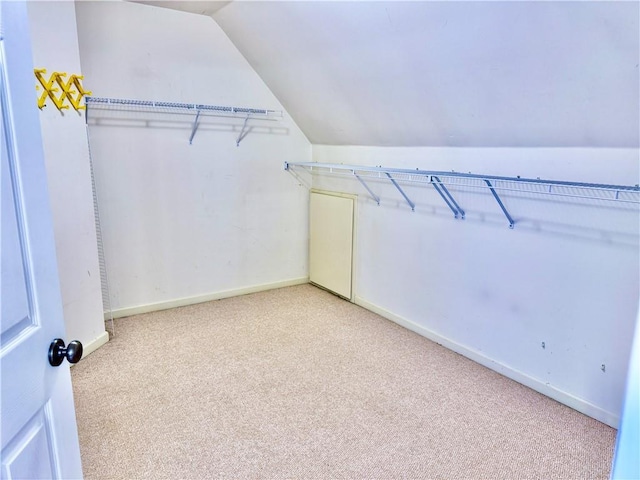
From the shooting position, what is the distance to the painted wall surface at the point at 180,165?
3016mm

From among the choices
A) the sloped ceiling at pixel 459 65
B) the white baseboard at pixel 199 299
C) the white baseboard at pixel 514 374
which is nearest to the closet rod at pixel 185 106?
the sloped ceiling at pixel 459 65

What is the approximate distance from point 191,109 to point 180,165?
0.42m

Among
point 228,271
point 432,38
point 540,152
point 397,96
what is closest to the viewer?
point 432,38

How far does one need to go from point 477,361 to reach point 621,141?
1.43 m

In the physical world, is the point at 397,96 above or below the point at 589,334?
above

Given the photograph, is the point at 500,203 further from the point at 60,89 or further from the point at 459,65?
the point at 60,89

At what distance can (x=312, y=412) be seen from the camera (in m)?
2.15

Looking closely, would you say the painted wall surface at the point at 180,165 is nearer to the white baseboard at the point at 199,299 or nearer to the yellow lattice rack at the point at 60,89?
the white baseboard at the point at 199,299

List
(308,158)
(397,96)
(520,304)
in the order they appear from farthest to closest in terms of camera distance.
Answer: (308,158)
(397,96)
(520,304)

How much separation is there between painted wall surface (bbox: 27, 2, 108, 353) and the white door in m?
1.62

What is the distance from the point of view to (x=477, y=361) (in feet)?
8.70

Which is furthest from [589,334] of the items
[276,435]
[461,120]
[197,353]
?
[197,353]

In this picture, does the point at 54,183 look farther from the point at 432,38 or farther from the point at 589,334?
the point at 589,334

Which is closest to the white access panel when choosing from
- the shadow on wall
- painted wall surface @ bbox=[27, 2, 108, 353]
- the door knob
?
the shadow on wall
